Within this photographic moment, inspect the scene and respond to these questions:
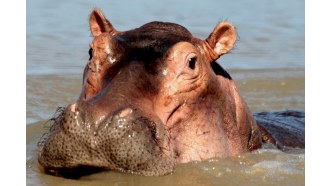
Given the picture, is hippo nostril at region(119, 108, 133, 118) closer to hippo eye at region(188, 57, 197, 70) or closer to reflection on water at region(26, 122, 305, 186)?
reflection on water at region(26, 122, 305, 186)

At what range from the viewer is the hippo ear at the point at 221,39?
5238 mm

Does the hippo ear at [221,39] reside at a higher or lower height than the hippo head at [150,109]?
higher

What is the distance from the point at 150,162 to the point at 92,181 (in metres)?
0.50

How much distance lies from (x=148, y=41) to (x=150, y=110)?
2.28ft

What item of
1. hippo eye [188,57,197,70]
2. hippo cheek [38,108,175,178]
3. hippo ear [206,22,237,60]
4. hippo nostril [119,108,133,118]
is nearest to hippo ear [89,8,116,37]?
hippo ear [206,22,237,60]

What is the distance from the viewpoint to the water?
15.4 feet

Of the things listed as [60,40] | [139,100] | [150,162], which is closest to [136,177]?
[150,162]

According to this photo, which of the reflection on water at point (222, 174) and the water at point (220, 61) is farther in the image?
the water at point (220, 61)

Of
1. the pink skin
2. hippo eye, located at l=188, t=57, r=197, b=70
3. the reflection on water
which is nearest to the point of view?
the reflection on water

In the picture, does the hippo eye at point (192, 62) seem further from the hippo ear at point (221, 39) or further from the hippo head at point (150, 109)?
the hippo ear at point (221, 39)

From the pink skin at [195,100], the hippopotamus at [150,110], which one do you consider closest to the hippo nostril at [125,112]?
the hippopotamus at [150,110]
